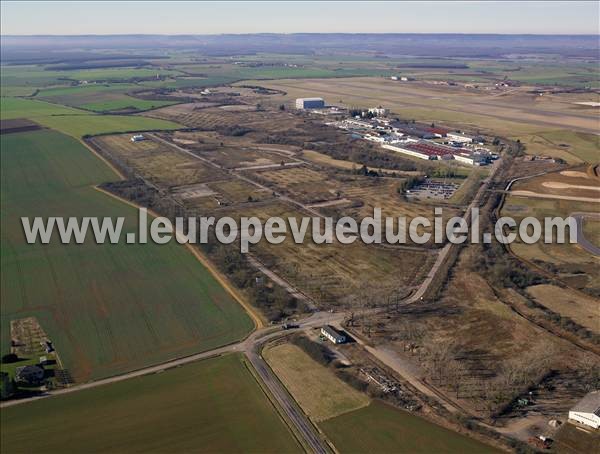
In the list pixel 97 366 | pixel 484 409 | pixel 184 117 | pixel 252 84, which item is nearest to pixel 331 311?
pixel 484 409

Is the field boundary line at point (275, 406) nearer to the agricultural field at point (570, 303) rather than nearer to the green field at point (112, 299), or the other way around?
the green field at point (112, 299)

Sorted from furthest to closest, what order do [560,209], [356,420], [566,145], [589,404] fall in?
1. [566,145]
2. [560,209]
3. [356,420]
4. [589,404]

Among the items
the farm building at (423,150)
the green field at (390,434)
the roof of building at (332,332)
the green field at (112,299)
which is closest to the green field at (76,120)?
the farm building at (423,150)

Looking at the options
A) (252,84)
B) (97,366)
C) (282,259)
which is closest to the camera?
(97,366)

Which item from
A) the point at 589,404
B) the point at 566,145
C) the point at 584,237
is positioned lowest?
the point at 589,404

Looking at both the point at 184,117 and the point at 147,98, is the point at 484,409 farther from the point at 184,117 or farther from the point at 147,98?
the point at 147,98

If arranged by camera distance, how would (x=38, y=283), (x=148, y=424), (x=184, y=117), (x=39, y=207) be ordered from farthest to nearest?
(x=184, y=117) → (x=39, y=207) → (x=38, y=283) → (x=148, y=424)

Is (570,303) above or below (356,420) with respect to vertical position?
above

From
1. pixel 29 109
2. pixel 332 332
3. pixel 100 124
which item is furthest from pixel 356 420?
pixel 29 109

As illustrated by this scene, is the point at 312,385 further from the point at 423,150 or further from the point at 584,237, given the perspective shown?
the point at 423,150
